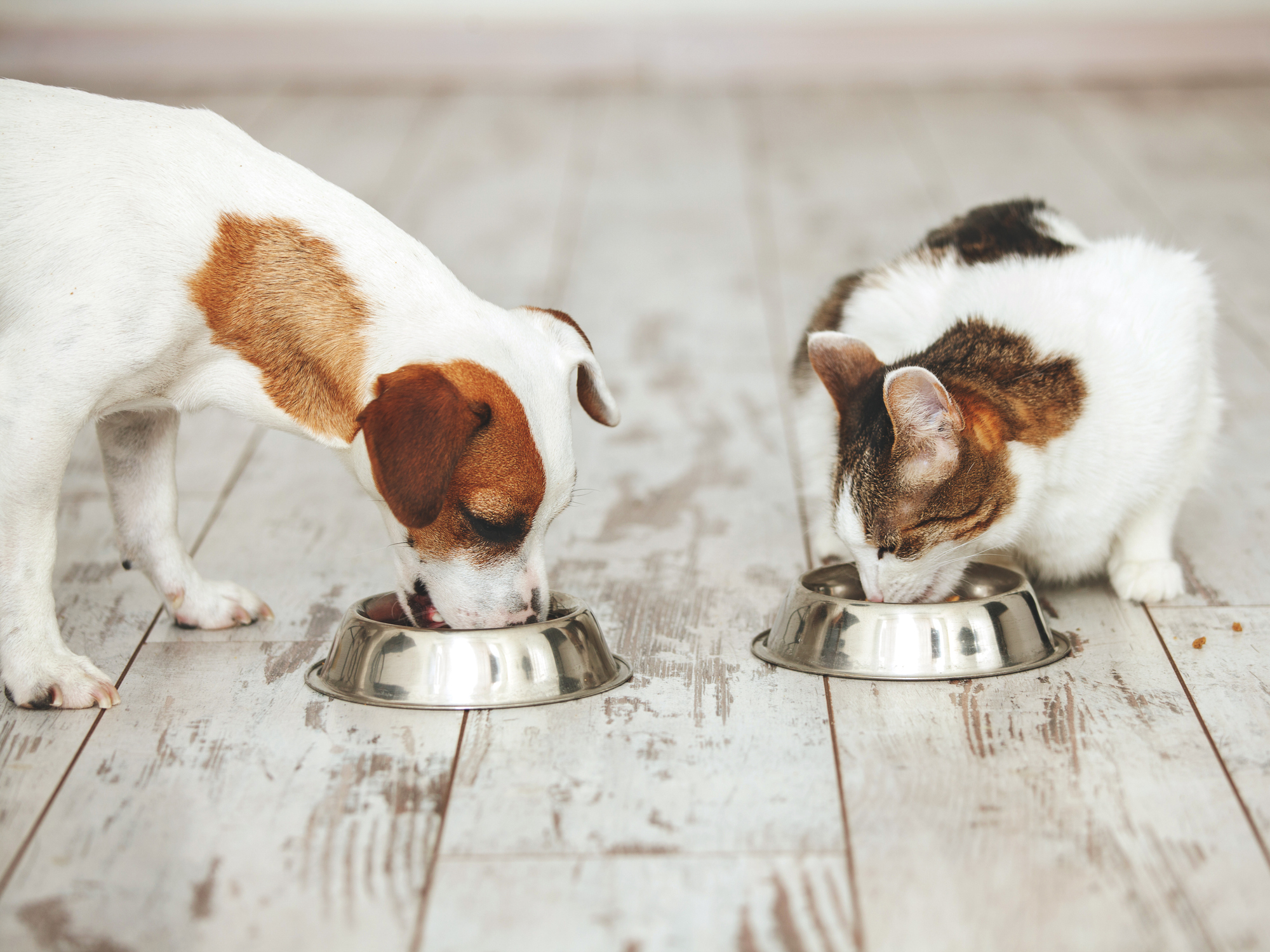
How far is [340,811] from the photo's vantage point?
1.83m

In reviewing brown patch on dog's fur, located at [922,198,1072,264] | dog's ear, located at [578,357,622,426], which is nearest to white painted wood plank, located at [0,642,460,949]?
dog's ear, located at [578,357,622,426]

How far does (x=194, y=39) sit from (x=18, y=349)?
607cm

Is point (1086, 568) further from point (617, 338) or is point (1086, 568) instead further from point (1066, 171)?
point (1066, 171)

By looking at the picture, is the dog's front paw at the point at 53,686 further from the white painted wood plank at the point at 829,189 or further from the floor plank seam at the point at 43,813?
the white painted wood plank at the point at 829,189

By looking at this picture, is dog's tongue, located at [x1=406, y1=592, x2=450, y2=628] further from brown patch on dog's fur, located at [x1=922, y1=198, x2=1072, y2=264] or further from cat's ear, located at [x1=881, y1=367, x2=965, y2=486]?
brown patch on dog's fur, located at [x1=922, y1=198, x2=1072, y2=264]

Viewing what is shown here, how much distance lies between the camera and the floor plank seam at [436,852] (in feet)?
5.17

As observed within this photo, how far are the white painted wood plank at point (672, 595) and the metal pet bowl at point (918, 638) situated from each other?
0.21ft

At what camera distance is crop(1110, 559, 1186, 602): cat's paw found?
2480mm

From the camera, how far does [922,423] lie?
83.7 inches

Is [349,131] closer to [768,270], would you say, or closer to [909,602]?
[768,270]

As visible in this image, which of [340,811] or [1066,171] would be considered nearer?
[340,811]

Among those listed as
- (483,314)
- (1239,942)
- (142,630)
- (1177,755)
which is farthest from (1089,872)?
(142,630)

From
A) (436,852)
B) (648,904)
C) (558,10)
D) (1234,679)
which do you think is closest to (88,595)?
(436,852)

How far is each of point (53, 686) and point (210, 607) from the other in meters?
0.37
